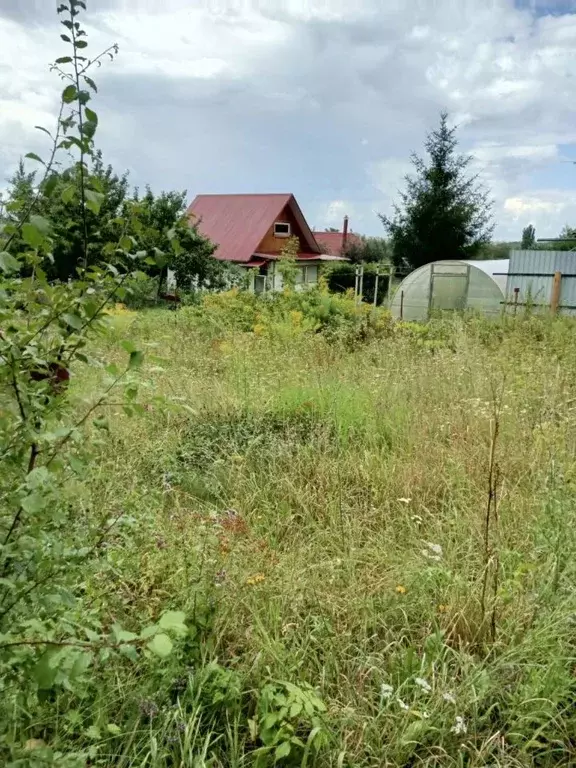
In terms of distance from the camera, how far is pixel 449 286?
16109 millimetres

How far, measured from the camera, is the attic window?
25.8 metres

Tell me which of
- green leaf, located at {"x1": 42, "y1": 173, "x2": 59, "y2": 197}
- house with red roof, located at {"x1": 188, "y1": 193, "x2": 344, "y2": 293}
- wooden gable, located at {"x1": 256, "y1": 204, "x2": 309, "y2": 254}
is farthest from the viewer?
wooden gable, located at {"x1": 256, "y1": 204, "x2": 309, "y2": 254}

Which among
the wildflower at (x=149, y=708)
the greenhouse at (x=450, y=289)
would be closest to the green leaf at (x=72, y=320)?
the wildflower at (x=149, y=708)

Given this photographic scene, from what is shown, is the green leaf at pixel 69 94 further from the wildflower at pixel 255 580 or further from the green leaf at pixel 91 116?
the wildflower at pixel 255 580

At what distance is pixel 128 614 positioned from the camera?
2037mm

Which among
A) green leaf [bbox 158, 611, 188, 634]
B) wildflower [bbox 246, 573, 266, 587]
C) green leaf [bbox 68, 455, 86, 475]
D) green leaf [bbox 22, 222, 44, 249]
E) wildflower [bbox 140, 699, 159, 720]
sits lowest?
wildflower [bbox 140, 699, 159, 720]

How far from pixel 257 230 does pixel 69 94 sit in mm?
24886

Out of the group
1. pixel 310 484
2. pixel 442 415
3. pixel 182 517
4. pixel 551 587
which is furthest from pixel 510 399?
pixel 182 517

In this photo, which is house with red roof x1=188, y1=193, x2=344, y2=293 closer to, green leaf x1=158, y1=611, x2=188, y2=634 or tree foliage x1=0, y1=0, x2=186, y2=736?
tree foliage x1=0, y1=0, x2=186, y2=736

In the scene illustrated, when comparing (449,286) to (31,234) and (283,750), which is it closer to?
(283,750)

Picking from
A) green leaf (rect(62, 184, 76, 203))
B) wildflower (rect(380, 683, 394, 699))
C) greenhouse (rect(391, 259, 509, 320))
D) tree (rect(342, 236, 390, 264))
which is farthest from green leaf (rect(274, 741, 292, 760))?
tree (rect(342, 236, 390, 264))

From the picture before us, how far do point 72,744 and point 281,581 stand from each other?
83 cm

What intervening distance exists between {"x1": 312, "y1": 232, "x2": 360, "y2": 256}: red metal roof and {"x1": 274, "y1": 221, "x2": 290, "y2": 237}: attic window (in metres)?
6.86

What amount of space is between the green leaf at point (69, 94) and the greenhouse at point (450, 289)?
1465 centimetres
